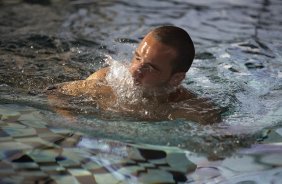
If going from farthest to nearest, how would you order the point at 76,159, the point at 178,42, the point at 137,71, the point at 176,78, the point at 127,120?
the point at 176,78, the point at 178,42, the point at 137,71, the point at 127,120, the point at 76,159

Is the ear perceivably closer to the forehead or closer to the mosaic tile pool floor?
the forehead

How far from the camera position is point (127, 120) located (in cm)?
299

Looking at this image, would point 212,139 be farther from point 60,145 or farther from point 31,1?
point 31,1

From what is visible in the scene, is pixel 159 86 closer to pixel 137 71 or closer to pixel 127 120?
pixel 137 71

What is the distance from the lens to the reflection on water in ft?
7.90

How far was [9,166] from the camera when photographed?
2.28 metres

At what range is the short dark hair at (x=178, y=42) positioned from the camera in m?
3.25

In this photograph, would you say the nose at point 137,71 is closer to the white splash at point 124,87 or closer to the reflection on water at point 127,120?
the white splash at point 124,87

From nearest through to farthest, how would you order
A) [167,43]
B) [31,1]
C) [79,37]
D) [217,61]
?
[167,43]
[217,61]
[79,37]
[31,1]

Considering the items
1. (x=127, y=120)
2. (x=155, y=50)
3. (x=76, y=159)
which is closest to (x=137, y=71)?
(x=155, y=50)

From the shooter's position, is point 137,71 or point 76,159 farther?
point 137,71

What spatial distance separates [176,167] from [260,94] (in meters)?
1.59

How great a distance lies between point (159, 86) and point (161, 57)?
0.68 ft

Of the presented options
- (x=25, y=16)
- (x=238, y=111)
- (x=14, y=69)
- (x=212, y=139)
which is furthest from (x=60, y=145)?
(x=25, y=16)
